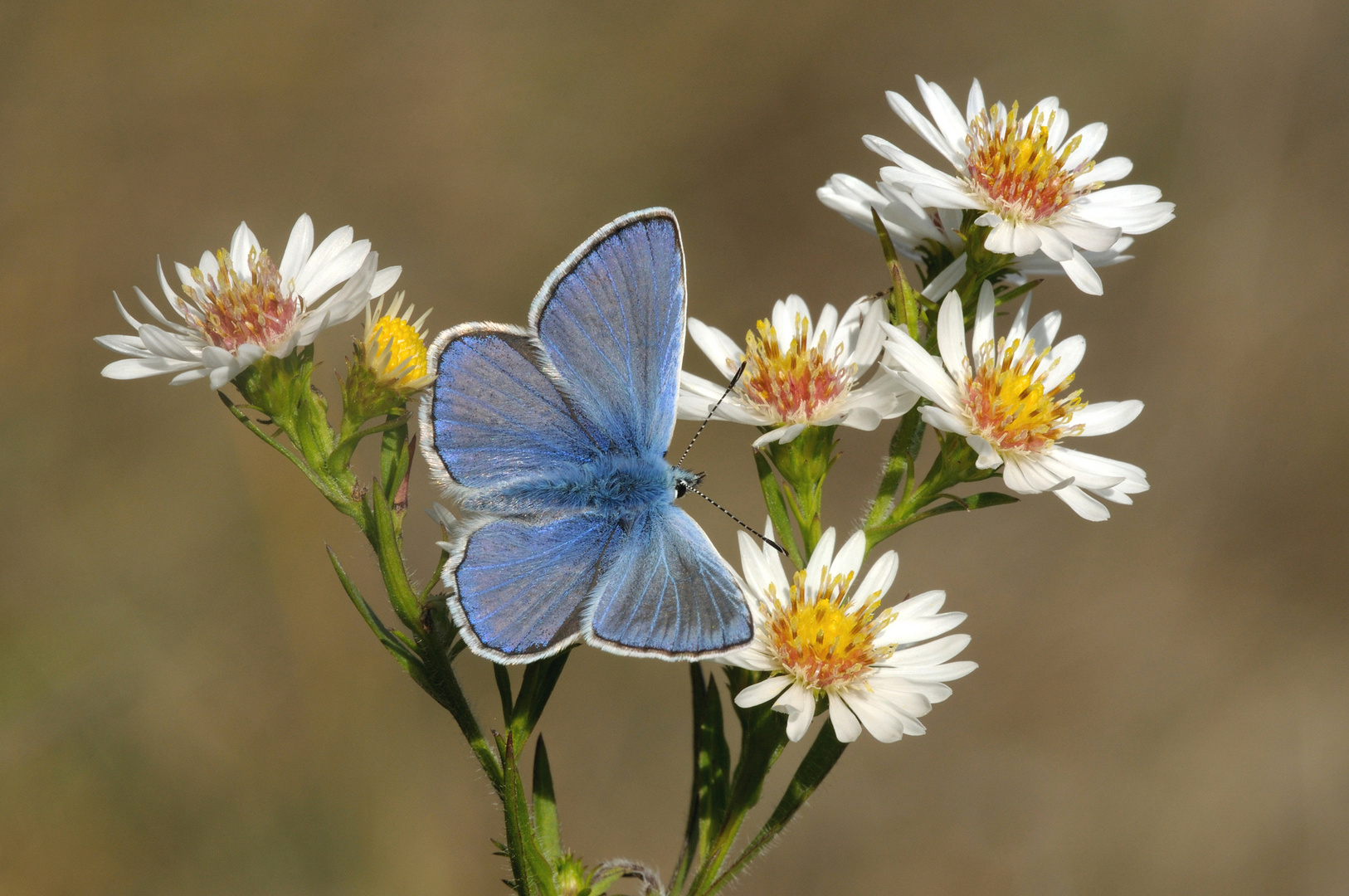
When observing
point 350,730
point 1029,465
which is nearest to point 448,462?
point 1029,465

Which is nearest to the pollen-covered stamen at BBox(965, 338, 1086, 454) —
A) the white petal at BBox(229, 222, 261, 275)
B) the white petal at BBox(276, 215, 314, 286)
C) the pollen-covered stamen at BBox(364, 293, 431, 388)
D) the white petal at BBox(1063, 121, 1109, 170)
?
the white petal at BBox(1063, 121, 1109, 170)

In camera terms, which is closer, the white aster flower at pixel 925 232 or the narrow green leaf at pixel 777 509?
the narrow green leaf at pixel 777 509

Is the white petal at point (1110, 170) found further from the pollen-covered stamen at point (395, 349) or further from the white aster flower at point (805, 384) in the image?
the pollen-covered stamen at point (395, 349)

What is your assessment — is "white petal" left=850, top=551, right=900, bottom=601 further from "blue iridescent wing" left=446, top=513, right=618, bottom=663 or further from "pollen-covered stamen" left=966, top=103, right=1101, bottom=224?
"pollen-covered stamen" left=966, top=103, right=1101, bottom=224

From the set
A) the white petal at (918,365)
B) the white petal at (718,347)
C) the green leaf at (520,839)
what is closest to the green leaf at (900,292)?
the white petal at (918,365)

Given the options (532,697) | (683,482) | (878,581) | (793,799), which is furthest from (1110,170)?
(532,697)
